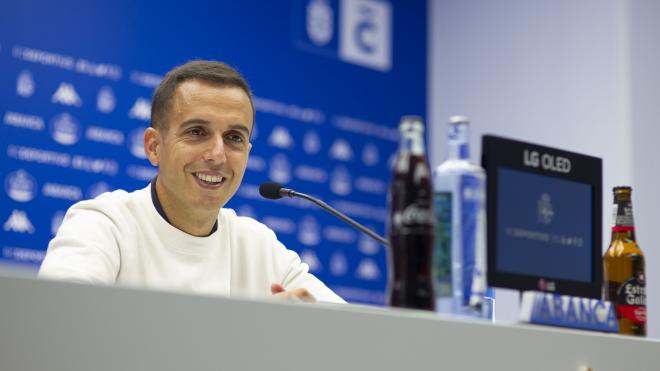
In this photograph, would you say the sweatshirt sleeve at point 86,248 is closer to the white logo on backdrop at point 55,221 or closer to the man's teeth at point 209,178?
the man's teeth at point 209,178

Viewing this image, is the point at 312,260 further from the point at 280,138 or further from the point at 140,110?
the point at 140,110

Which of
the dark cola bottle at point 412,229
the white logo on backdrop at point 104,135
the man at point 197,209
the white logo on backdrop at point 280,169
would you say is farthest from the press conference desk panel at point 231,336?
the white logo on backdrop at point 280,169

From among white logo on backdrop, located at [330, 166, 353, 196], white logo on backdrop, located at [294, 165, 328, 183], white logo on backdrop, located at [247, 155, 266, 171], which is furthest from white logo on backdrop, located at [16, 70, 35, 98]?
white logo on backdrop, located at [330, 166, 353, 196]

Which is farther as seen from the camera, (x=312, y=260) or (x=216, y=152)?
(x=312, y=260)

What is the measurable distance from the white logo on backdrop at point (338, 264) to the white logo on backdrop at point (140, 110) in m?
1.04

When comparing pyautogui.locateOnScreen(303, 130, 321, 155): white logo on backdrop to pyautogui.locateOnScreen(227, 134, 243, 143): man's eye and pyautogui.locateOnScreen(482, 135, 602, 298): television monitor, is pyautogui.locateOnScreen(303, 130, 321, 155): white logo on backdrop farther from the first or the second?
pyautogui.locateOnScreen(482, 135, 602, 298): television monitor

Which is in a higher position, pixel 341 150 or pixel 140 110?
pixel 341 150

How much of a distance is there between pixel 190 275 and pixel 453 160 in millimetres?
785

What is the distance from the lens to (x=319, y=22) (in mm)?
4270

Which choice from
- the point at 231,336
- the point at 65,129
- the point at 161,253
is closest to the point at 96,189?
the point at 65,129

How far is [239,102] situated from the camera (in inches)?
82.3

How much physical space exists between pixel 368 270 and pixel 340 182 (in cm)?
41

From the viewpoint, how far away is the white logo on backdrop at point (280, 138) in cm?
397

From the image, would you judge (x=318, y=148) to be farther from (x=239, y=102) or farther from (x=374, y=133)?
(x=239, y=102)
